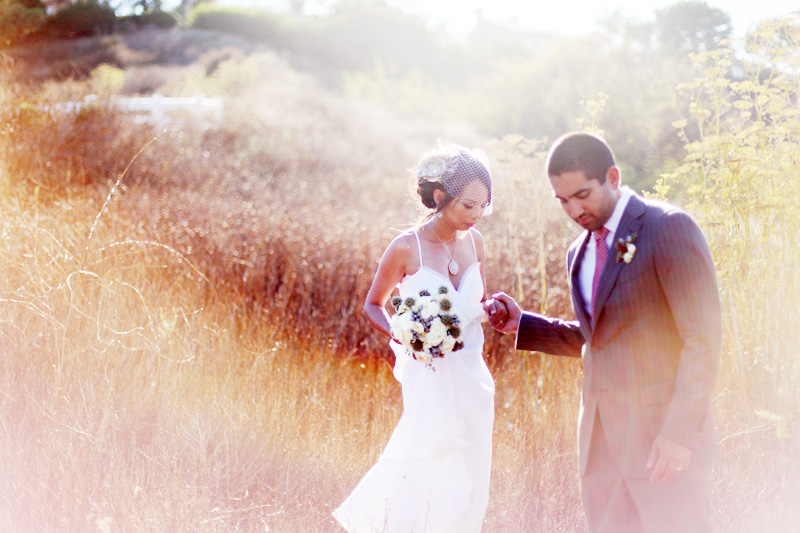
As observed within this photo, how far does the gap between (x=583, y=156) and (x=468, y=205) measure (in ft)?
3.18

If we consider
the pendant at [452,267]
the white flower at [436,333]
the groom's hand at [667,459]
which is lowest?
the groom's hand at [667,459]

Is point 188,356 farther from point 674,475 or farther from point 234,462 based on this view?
point 674,475

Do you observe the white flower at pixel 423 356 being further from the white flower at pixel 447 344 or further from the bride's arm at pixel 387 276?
the bride's arm at pixel 387 276

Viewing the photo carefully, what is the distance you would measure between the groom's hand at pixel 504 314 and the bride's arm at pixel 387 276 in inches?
19.3

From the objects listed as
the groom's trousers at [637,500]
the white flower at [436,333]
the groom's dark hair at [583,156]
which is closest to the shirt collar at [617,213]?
the groom's dark hair at [583,156]

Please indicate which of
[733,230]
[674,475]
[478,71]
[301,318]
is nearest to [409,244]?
[674,475]

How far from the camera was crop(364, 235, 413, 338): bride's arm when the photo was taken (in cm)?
318

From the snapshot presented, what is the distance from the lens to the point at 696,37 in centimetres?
1495

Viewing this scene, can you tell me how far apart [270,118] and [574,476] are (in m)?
13.0

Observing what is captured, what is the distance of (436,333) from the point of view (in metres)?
2.88

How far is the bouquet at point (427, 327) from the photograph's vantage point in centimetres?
289

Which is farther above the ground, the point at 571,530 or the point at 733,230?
the point at 733,230

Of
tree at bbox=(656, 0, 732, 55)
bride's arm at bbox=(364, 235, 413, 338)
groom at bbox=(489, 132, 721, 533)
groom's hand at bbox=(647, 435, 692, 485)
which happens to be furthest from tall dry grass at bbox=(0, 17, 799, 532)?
tree at bbox=(656, 0, 732, 55)

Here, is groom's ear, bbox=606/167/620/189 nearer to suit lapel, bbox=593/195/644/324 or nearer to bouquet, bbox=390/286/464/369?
suit lapel, bbox=593/195/644/324
